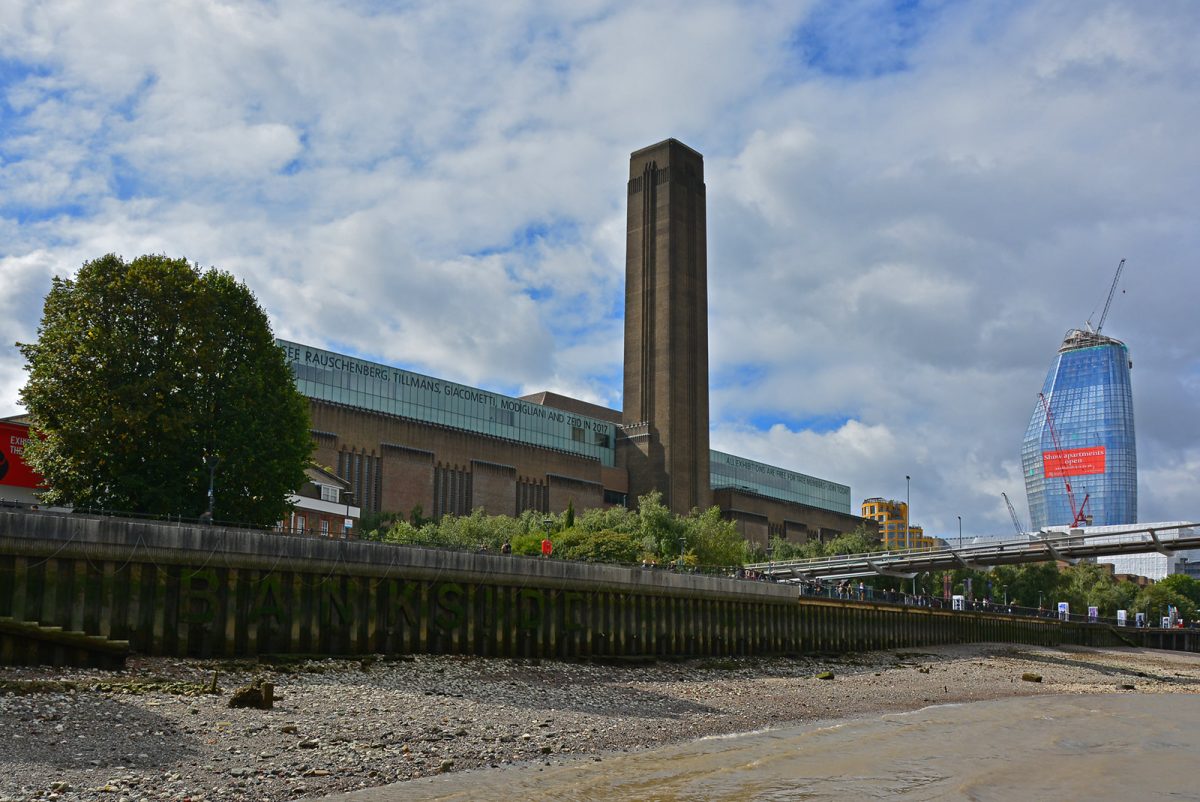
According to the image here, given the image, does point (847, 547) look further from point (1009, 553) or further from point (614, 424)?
point (1009, 553)

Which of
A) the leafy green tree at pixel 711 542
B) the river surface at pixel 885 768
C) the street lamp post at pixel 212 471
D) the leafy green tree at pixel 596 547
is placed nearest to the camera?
the river surface at pixel 885 768

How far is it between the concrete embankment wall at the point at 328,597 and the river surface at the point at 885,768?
15.8m

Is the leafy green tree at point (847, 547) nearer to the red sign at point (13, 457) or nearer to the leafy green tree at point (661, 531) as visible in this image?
the leafy green tree at point (661, 531)

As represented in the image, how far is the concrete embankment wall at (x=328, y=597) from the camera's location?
36.4 m

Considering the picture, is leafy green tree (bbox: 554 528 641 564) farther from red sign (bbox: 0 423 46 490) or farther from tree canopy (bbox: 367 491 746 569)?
red sign (bbox: 0 423 46 490)

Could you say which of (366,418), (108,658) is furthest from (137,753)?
(366,418)

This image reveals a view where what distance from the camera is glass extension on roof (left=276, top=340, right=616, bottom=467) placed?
127250 millimetres

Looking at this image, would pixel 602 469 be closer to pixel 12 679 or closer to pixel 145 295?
pixel 145 295

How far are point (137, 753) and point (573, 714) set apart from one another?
15864 millimetres

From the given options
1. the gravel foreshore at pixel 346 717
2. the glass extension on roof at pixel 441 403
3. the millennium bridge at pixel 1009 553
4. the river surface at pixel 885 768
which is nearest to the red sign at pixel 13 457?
the gravel foreshore at pixel 346 717

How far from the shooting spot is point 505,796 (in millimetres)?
24125

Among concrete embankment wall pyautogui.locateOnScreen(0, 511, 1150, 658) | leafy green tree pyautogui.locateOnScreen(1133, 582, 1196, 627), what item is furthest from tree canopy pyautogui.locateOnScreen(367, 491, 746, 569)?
leafy green tree pyautogui.locateOnScreen(1133, 582, 1196, 627)

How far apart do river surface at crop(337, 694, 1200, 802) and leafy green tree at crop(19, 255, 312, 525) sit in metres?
29.4

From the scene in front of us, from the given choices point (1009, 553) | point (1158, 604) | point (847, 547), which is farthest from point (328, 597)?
point (1158, 604)
